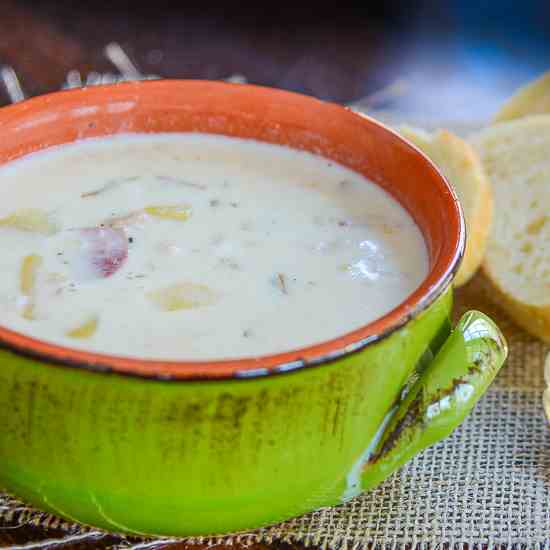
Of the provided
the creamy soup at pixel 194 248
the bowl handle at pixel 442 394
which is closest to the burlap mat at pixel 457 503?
the bowl handle at pixel 442 394

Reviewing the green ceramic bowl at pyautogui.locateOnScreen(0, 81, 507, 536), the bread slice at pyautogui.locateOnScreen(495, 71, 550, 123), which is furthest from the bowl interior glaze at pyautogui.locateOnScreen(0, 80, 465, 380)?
the bread slice at pyautogui.locateOnScreen(495, 71, 550, 123)

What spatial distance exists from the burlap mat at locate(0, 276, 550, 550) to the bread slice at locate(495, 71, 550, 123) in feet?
2.79

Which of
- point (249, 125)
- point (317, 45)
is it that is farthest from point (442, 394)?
point (317, 45)

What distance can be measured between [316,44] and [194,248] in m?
1.62

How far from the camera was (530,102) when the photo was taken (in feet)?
7.42

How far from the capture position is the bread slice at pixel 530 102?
224 centimetres

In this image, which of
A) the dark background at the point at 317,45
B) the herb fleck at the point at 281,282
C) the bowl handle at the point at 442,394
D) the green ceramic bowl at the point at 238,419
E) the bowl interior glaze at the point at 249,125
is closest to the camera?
the green ceramic bowl at the point at 238,419

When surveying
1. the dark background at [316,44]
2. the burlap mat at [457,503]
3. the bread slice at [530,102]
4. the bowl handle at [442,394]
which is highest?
the bowl handle at [442,394]

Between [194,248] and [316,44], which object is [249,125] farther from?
[316,44]

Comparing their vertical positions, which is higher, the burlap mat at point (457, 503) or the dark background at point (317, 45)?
the burlap mat at point (457, 503)

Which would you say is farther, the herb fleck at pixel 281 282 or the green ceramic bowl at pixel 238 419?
the herb fleck at pixel 281 282

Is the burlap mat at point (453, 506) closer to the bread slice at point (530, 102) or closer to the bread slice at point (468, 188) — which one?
the bread slice at point (468, 188)

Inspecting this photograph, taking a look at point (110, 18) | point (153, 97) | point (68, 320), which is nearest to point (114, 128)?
point (153, 97)

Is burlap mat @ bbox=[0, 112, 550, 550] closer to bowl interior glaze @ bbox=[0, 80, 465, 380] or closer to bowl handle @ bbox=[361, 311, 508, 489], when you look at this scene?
bowl handle @ bbox=[361, 311, 508, 489]
